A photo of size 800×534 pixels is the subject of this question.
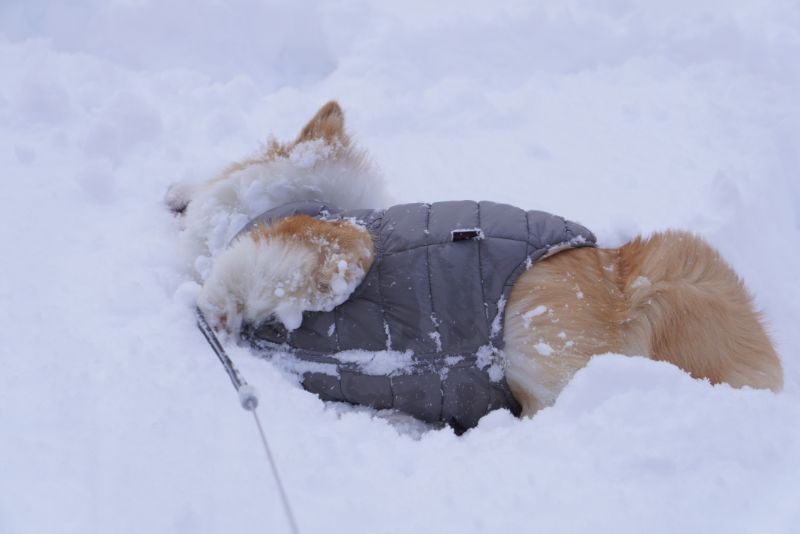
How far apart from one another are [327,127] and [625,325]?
1483mm

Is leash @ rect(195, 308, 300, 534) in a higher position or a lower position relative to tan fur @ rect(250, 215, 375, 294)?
lower

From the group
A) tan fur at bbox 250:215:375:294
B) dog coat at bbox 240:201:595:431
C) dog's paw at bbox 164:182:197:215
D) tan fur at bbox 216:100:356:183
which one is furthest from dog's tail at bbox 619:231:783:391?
dog's paw at bbox 164:182:197:215

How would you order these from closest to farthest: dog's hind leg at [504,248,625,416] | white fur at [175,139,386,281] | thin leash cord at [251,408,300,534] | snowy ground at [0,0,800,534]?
thin leash cord at [251,408,300,534] → snowy ground at [0,0,800,534] → dog's hind leg at [504,248,625,416] → white fur at [175,139,386,281]

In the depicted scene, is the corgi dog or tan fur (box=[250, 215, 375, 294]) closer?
the corgi dog

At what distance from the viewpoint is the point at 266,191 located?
8.68 ft

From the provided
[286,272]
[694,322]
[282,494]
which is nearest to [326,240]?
[286,272]

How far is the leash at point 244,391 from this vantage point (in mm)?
1407

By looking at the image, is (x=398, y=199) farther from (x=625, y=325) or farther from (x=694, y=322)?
(x=694, y=322)

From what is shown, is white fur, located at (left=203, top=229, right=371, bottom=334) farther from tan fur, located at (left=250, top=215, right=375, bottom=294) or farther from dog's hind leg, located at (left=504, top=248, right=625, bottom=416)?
dog's hind leg, located at (left=504, top=248, right=625, bottom=416)

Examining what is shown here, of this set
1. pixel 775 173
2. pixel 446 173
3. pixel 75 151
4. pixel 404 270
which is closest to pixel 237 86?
pixel 75 151

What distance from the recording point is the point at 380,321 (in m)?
2.23

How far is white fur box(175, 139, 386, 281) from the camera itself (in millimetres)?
2645

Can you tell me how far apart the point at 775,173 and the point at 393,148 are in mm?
2322

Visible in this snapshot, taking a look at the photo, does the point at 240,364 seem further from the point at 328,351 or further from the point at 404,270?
the point at 404,270
